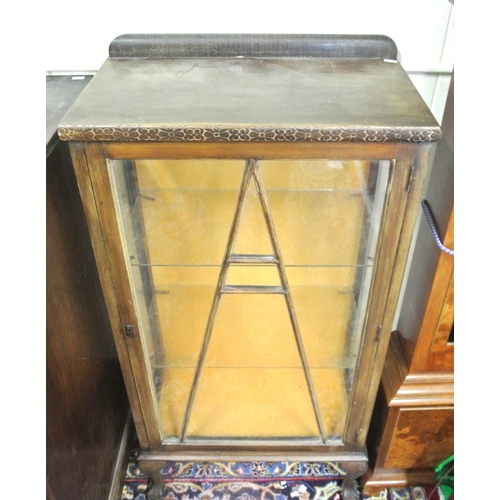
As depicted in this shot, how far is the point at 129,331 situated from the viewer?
760mm

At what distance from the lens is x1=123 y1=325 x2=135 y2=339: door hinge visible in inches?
29.8

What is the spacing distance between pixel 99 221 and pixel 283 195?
251mm

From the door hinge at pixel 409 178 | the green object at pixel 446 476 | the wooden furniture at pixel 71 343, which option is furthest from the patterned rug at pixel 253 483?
the door hinge at pixel 409 178

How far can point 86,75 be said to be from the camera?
2.75ft

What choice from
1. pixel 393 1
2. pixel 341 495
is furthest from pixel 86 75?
pixel 341 495

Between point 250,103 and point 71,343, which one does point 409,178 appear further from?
point 71,343

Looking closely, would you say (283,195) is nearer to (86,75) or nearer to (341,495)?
(86,75)

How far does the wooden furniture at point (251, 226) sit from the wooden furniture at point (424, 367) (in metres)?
0.09

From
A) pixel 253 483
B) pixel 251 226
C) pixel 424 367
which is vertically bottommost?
pixel 253 483

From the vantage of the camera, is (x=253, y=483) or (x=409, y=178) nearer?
(x=409, y=178)

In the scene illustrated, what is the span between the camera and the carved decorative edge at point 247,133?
0.56 metres

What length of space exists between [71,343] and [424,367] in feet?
2.00

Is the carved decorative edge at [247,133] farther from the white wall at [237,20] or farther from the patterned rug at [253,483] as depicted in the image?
the patterned rug at [253,483]

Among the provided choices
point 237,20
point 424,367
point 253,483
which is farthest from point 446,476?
point 237,20
